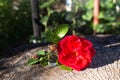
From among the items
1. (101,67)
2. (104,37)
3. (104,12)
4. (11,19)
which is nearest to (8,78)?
(101,67)

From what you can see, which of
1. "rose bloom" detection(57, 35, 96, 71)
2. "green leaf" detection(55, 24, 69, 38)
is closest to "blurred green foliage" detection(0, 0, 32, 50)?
"green leaf" detection(55, 24, 69, 38)

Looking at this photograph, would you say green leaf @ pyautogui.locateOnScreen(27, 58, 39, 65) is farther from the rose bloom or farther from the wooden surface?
the rose bloom

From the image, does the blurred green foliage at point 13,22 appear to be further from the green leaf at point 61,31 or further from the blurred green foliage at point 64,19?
the green leaf at point 61,31

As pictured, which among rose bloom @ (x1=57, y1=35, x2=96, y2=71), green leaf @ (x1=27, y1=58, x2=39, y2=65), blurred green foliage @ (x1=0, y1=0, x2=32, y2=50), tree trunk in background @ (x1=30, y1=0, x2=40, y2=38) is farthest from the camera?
blurred green foliage @ (x1=0, y1=0, x2=32, y2=50)

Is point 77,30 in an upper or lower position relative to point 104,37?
lower

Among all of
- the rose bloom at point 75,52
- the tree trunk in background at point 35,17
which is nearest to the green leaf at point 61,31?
the rose bloom at point 75,52

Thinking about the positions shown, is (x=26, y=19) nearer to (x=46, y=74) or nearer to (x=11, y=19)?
(x=11, y=19)
